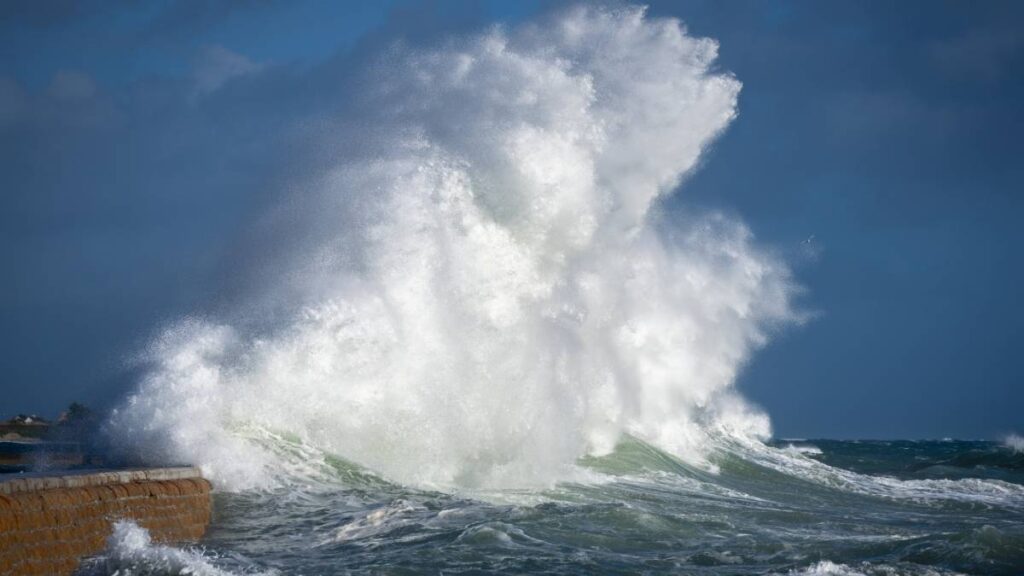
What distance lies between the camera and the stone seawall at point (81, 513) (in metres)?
6.99

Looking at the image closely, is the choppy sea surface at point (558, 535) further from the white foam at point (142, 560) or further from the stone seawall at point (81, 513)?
the stone seawall at point (81, 513)

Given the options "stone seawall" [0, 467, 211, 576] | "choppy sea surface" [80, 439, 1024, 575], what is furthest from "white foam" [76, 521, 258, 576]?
"stone seawall" [0, 467, 211, 576]

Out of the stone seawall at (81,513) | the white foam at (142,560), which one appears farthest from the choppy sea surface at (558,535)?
the stone seawall at (81,513)

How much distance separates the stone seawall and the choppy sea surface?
20cm

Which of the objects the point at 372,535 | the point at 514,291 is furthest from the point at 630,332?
the point at 372,535

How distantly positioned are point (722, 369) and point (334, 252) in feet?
45.4

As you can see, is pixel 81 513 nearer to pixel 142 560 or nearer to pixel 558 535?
pixel 142 560

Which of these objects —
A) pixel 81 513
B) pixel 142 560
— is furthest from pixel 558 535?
pixel 81 513

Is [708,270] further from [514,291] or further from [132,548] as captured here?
[132,548]

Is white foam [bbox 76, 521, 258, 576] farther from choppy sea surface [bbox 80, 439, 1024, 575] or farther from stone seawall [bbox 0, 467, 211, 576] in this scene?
stone seawall [bbox 0, 467, 211, 576]

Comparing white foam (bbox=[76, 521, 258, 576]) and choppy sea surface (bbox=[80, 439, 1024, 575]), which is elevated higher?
choppy sea surface (bbox=[80, 439, 1024, 575])

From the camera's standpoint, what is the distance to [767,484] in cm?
1805

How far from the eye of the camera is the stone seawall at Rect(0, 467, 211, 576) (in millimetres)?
6992

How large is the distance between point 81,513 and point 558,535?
4.25 meters
